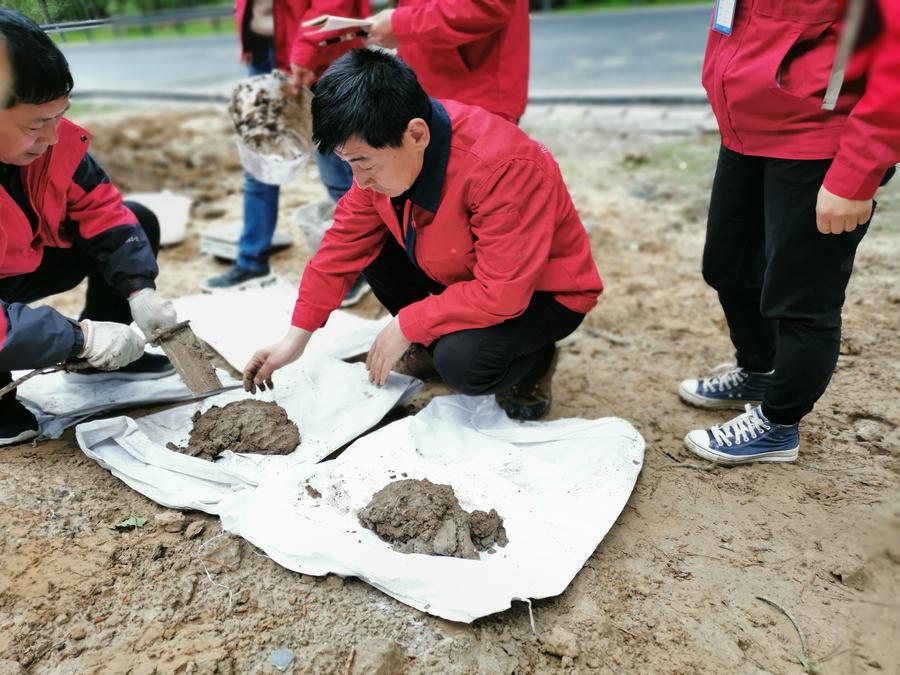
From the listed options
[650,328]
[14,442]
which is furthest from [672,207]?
[14,442]

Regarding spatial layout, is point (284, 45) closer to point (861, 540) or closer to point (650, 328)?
point (650, 328)

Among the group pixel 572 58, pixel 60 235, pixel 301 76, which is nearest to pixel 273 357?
pixel 60 235

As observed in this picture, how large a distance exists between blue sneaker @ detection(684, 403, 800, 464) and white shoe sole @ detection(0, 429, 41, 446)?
80.1 inches

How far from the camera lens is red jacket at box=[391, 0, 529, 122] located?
232 centimetres

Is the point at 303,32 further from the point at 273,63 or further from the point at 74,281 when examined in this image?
the point at 74,281

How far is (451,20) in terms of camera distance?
2.31 meters

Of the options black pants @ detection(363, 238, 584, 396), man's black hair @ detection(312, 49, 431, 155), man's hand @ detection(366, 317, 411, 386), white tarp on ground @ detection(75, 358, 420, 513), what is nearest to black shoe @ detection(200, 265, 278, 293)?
white tarp on ground @ detection(75, 358, 420, 513)

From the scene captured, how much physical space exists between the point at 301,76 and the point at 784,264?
6.48 ft

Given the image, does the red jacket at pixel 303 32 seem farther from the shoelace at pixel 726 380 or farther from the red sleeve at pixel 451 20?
the shoelace at pixel 726 380

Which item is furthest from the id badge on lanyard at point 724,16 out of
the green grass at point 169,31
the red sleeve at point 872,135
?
the green grass at point 169,31

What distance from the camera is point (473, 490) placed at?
2029 mm

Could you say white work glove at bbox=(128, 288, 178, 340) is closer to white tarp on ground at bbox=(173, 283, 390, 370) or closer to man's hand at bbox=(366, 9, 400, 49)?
white tarp on ground at bbox=(173, 283, 390, 370)

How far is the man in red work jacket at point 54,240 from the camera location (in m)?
1.80

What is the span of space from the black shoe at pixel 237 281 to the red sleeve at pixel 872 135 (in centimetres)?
252
